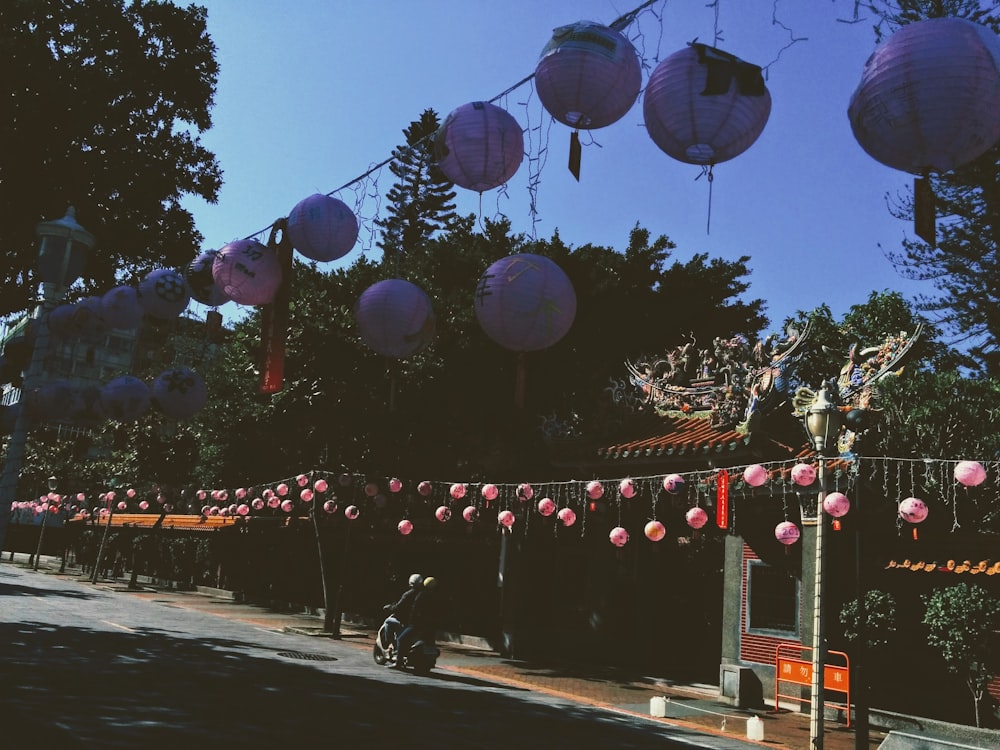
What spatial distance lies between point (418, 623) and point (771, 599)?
689 cm

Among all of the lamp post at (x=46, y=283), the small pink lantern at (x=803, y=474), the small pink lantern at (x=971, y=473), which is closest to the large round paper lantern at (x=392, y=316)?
the lamp post at (x=46, y=283)

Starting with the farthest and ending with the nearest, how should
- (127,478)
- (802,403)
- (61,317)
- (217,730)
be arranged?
1. (127,478)
2. (802,403)
3. (61,317)
4. (217,730)

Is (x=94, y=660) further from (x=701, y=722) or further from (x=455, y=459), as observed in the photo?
(x=455, y=459)

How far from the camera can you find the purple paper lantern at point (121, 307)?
10.2 meters

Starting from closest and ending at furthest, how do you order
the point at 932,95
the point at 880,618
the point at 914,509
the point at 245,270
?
the point at 932,95, the point at 245,270, the point at 914,509, the point at 880,618

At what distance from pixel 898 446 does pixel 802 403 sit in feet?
8.84

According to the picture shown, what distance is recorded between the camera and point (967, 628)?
39.6 ft

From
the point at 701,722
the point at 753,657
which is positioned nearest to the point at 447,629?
the point at 753,657

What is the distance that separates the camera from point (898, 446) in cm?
1619

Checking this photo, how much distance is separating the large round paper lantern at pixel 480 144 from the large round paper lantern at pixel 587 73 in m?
1.00

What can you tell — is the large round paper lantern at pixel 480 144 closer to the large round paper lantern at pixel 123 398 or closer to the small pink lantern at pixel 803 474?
the large round paper lantern at pixel 123 398

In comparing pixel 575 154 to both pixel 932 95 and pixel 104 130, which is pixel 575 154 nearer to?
pixel 932 95

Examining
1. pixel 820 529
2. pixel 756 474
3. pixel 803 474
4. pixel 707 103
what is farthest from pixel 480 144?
pixel 803 474

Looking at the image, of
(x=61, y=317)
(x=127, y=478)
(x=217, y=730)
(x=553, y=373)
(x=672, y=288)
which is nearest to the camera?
(x=217, y=730)
